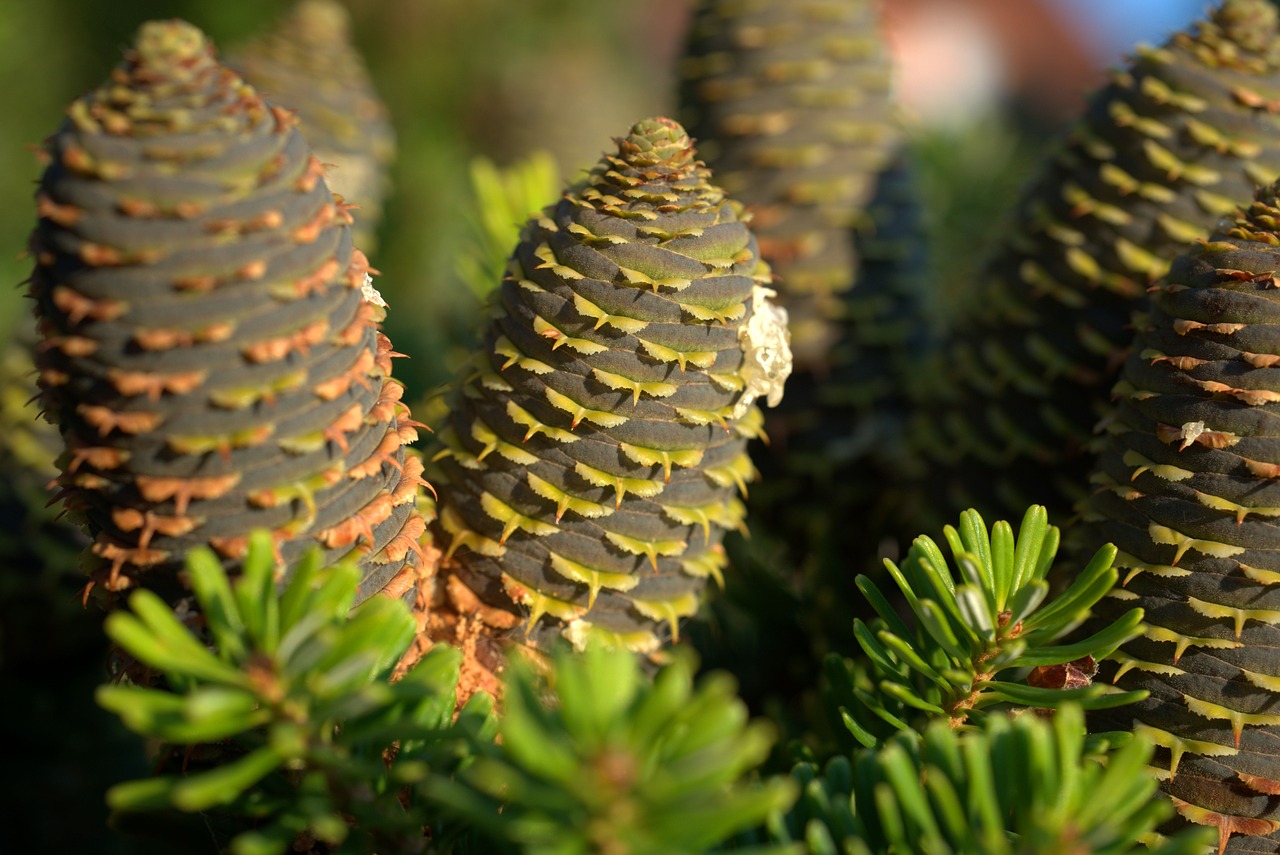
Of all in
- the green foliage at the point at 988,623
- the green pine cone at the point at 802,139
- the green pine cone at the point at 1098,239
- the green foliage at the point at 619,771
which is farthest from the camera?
the green pine cone at the point at 802,139

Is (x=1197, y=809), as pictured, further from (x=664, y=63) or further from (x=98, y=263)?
(x=664, y=63)

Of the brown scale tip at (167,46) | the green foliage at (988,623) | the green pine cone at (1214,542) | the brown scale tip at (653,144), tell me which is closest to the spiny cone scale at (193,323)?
the brown scale tip at (167,46)

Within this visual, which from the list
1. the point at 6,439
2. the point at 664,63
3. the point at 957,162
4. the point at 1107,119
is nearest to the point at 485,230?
the point at 6,439

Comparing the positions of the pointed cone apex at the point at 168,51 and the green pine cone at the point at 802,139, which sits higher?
the pointed cone apex at the point at 168,51

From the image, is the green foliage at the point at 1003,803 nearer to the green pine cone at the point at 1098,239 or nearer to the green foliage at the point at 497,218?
the green pine cone at the point at 1098,239

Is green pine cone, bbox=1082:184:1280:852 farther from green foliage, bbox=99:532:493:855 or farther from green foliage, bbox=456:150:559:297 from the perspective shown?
green foliage, bbox=456:150:559:297
